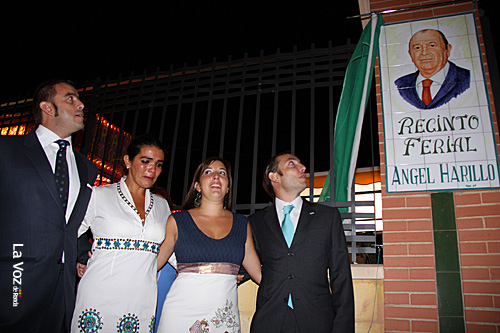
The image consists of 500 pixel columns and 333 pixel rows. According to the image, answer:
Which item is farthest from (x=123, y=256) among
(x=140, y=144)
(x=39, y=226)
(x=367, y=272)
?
(x=367, y=272)

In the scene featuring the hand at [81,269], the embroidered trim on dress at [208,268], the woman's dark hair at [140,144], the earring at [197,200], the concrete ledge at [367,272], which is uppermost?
the woman's dark hair at [140,144]

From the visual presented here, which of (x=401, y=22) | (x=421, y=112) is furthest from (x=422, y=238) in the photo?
(x=401, y=22)

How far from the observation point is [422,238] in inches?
116

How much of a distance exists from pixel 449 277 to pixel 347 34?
218 inches

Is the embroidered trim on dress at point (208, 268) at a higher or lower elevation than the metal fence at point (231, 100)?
lower

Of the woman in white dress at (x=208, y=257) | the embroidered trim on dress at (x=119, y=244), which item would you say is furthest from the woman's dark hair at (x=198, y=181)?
the embroidered trim on dress at (x=119, y=244)

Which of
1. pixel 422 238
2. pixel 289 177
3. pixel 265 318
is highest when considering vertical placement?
pixel 289 177

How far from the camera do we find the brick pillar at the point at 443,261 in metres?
2.71

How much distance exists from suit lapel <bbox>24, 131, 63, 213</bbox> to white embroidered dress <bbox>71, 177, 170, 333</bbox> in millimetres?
372

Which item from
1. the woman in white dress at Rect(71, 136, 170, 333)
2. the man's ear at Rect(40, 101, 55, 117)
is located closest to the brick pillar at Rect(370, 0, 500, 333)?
the woman in white dress at Rect(71, 136, 170, 333)

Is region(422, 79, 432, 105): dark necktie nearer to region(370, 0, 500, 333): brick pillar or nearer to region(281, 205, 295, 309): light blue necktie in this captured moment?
region(370, 0, 500, 333): brick pillar

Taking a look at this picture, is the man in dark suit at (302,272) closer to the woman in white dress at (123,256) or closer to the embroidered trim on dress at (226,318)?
the embroidered trim on dress at (226,318)

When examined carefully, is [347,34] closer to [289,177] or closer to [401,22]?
[401,22]

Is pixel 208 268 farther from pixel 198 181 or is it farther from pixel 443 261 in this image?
pixel 443 261
